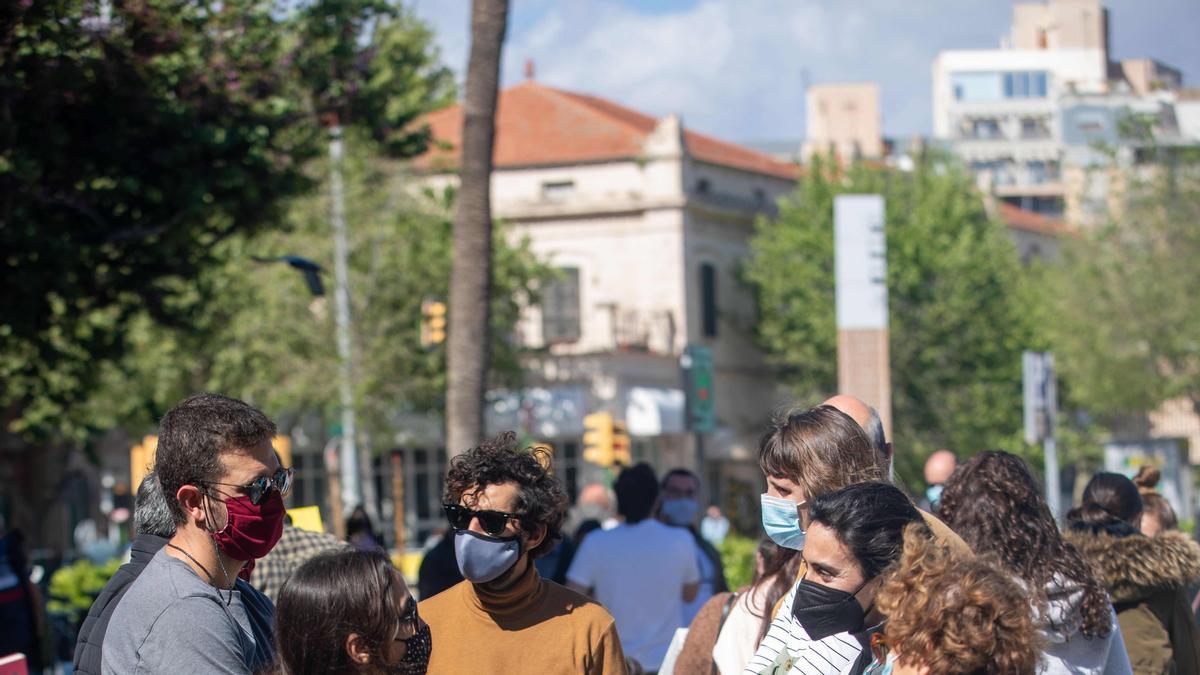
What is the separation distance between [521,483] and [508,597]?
313mm

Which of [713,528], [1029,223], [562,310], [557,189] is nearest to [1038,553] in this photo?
[713,528]

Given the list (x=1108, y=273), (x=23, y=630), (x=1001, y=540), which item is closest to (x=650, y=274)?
(x=1108, y=273)

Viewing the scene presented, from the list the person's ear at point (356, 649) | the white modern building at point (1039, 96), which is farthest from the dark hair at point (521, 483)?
the white modern building at point (1039, 96)

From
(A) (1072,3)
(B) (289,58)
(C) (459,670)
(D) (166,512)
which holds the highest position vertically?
(A) (1072,3)

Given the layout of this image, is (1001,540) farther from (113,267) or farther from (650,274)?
(650,274)

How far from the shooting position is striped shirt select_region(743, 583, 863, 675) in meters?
3.96

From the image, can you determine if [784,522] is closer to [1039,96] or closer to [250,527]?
[250,527]

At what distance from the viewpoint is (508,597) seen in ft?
15.2

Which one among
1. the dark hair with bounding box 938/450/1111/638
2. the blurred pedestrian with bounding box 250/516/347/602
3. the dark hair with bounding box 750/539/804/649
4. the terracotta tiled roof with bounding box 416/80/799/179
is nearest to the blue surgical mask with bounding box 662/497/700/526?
the blurred pedestrian with bounding box 250/516/347/602

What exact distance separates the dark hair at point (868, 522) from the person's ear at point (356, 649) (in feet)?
3.53

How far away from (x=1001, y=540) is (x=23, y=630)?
6321 millimetres

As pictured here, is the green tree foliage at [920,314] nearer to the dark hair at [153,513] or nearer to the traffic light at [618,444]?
the traffic light at [618,444]

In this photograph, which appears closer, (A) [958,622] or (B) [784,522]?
(A) [958,622]

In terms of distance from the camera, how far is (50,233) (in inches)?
517
